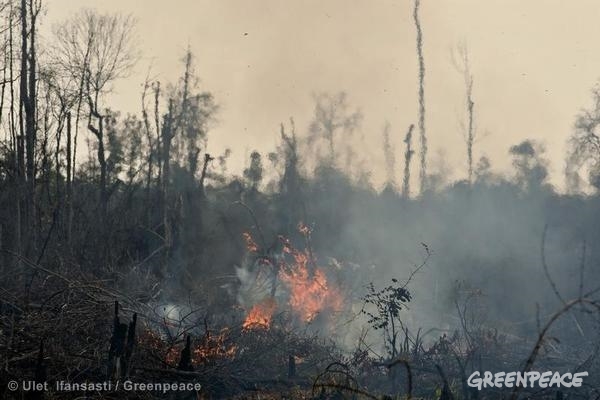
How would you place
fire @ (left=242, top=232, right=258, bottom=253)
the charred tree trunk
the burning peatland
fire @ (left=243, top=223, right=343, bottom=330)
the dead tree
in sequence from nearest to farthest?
the burning peatland
the charred tree trunk
fire @ (left=243, top=223, right=343, bottom=330)
fire @ (left=242, top=232, right=258, bottom=253)
the dead tree

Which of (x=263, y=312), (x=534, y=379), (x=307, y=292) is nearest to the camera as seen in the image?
(x=534, y=379)

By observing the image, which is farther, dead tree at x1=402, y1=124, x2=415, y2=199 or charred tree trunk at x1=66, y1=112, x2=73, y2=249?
dead tree at x1=402, y1=124, x2=415, y2=199

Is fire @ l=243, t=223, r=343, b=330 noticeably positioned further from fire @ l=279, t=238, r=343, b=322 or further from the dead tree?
the dead tree

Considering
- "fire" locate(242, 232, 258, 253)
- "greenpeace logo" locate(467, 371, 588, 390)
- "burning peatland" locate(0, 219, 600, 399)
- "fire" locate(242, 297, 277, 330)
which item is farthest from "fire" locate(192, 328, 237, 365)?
"fire" locate(242, 232, 258, 253)

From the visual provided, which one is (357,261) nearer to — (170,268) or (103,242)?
(170,268)

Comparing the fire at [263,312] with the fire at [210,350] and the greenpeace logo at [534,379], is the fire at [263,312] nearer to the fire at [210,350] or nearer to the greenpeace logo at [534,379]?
the fire at [210,350]

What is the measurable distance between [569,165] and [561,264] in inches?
925

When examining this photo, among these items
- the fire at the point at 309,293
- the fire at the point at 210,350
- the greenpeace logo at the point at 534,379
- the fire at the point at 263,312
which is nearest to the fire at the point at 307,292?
the fire at the point at 309,293

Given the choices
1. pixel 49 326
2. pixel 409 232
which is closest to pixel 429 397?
pixel 49 326

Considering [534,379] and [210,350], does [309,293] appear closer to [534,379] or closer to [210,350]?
[534,379]

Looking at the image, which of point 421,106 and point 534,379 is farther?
point 421,106

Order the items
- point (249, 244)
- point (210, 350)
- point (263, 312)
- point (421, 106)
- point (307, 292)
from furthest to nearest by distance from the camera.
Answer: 1. point (421, 106)
2. point (249, 244)
3. point (307, 292)
4. point (263, 312)
5. point (210, 350)

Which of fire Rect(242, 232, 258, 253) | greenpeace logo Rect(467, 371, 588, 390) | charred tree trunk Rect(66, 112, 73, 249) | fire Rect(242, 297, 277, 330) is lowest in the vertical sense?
greenpeace logo Rect(467, 371, 588, 390)

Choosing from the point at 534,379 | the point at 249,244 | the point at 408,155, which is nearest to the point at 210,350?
the point at 534,379
